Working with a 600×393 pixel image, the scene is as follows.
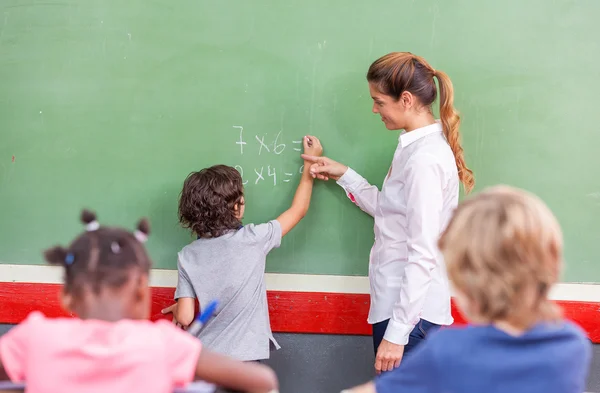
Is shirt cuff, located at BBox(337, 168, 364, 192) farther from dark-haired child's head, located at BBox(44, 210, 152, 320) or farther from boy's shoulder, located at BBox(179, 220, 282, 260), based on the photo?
dark-haired child's head, located at BBox(44, 210, 152, 320)

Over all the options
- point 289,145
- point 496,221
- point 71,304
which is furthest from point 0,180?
point 496,221

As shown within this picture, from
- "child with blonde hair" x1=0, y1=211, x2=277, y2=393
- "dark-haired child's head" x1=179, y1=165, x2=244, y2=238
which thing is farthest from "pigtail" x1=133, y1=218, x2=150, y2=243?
"dark-haired child's head" x1=179, y1=165, x2=244, y2=238

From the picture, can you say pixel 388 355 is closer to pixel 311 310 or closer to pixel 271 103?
pixel 311 310

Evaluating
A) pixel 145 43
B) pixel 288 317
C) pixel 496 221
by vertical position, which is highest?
pixel 145 43

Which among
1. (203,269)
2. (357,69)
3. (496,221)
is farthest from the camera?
(357,69)

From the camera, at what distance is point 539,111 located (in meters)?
2.08

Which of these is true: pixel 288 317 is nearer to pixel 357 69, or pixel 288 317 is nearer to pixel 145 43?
pixel 357 69

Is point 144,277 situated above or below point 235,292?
above

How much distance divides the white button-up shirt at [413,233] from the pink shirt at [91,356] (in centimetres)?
82

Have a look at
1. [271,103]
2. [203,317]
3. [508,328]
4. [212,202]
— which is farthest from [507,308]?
[271,103]

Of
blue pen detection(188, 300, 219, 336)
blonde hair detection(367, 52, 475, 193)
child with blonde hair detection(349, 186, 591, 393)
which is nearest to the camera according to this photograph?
child with blonde hair detection(349, 186, 591, 393)

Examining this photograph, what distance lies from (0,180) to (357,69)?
129cm

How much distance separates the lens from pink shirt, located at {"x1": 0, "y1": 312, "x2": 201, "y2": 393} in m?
1.01

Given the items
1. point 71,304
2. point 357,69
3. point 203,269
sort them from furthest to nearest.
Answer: point 357,69 < point 203,269 < point 71,304
